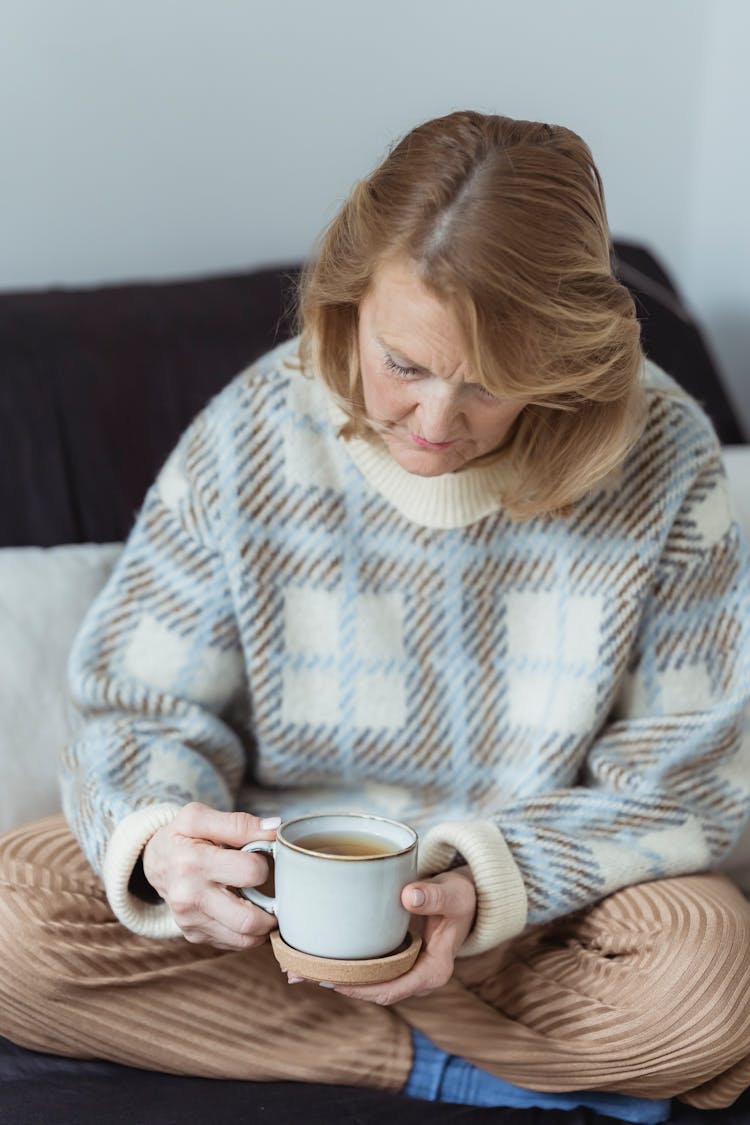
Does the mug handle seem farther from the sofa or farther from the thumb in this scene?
the sofa

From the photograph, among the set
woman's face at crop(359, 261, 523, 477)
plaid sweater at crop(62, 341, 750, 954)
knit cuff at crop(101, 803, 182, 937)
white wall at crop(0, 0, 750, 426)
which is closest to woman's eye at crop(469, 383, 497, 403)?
woman's face at crop(359, 261, 523, 477)

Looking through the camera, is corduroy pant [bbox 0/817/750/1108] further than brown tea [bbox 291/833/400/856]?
Yes

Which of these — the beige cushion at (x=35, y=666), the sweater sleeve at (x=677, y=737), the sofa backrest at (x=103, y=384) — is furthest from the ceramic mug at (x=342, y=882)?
the sofa backrest at (x=103, y=384)

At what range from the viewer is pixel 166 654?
4.15 ft

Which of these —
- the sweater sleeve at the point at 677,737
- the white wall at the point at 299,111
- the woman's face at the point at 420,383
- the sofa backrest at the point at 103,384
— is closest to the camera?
the woman's face at the point at 420,383

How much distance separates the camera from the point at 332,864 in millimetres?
919

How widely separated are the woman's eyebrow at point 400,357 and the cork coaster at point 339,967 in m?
0.44

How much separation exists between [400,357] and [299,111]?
90cm

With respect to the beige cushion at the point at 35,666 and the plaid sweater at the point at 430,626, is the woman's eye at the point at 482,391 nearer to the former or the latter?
the plaid sweater at the point at 430,626

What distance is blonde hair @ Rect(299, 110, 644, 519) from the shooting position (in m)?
1.00

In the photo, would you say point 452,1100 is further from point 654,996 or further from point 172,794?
point 172,794

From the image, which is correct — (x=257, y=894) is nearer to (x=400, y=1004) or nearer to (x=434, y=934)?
(x=434, y=934)

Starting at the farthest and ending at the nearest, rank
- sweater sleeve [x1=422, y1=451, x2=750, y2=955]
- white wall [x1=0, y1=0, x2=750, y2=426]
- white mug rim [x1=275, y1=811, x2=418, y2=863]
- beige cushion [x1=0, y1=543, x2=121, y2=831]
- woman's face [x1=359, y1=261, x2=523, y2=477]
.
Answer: white wall [x1=0, y1=0, x2=750, y2=426] < beige cushion [x1=0, y1=543, x2=121, y2=831] < sweater sleeve [x1=422, y1=451, x2=750, y2=955] < woman's face [x1=359, y1=261, x2=523, y2=477] < white mug rim [x1=275, y1=811, x2=418, y2=863]

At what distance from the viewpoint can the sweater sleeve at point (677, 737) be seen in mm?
1224
